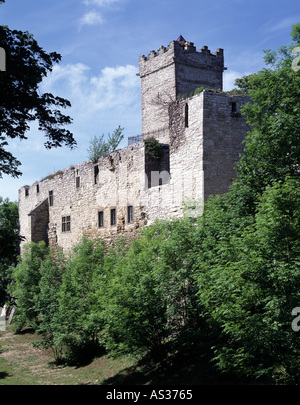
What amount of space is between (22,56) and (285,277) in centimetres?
862

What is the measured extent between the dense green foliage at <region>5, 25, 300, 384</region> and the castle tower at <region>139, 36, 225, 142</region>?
18.6 meters

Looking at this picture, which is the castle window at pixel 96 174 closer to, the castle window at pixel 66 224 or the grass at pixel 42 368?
the castle window at pixel 66 224

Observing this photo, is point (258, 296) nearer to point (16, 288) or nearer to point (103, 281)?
point (103, 281)

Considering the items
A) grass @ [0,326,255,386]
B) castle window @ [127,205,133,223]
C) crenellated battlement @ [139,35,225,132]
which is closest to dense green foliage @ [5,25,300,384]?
grass @ [0,326,255,386]

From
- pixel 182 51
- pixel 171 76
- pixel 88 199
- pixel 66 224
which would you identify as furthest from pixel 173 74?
pixel 66 224

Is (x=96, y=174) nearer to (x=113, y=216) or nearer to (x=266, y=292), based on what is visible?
(x=113, y=216)

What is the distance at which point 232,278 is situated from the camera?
1093 centimetres

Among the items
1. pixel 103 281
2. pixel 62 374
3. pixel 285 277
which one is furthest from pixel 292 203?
pixel 62 374

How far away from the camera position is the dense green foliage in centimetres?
1064

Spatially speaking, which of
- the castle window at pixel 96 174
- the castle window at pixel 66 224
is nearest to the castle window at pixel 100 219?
the castle window at pixel 96 174

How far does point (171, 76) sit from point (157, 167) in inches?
594

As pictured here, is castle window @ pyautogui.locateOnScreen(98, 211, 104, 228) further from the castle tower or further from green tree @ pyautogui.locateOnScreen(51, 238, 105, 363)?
the castle tower

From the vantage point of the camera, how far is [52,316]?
22.7 metres

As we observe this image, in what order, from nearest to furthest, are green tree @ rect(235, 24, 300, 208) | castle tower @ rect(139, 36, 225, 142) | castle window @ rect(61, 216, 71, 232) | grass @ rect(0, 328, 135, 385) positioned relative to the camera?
green tree @ rect(235, 24, 300, 208) < grass @ rect(0, 328, 135, 385) < castle window @ rect(61, 216, 71, 232) < castle tower @ rect(139, 36, 225, 142)
